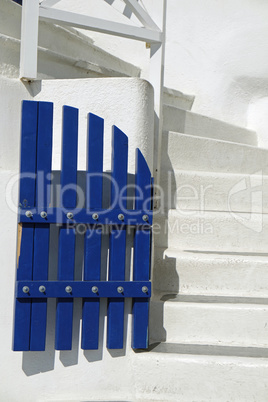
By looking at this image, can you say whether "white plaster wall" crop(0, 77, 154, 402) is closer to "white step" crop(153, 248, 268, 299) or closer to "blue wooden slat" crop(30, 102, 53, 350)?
"blue wooden slat" crop(30, 102, 53, 350)

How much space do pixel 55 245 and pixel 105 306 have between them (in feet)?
1.19

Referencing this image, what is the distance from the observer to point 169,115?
146 inches

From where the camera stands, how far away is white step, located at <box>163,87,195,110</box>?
4152 mm

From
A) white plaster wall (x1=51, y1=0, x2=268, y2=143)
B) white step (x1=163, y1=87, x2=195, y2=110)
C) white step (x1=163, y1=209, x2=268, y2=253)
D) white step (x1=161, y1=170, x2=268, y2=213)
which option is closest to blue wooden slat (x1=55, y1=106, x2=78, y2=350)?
white step (x1=163, y1=209, x2=268, y2=253)

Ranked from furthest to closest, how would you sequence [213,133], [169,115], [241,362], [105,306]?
[213,133] < [169,115] < [105,306] < [241,362]

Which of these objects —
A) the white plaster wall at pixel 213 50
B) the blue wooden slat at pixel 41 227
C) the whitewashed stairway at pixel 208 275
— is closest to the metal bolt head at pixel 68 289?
the blue wooden slat at pixel 41 227

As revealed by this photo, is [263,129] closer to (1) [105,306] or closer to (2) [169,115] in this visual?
(2) [169,115]

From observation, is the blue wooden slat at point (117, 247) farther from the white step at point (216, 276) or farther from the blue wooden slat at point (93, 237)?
the white step at point (216, 276)

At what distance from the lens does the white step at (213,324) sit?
102 inches

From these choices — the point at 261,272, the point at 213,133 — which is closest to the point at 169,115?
the point at 213,133

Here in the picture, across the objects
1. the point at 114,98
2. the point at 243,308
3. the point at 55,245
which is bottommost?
the point at 243,308

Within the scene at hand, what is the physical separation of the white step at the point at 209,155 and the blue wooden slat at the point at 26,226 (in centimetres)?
116

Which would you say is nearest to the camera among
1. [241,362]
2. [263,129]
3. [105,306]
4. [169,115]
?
[241,362]

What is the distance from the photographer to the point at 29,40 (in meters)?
2.72
